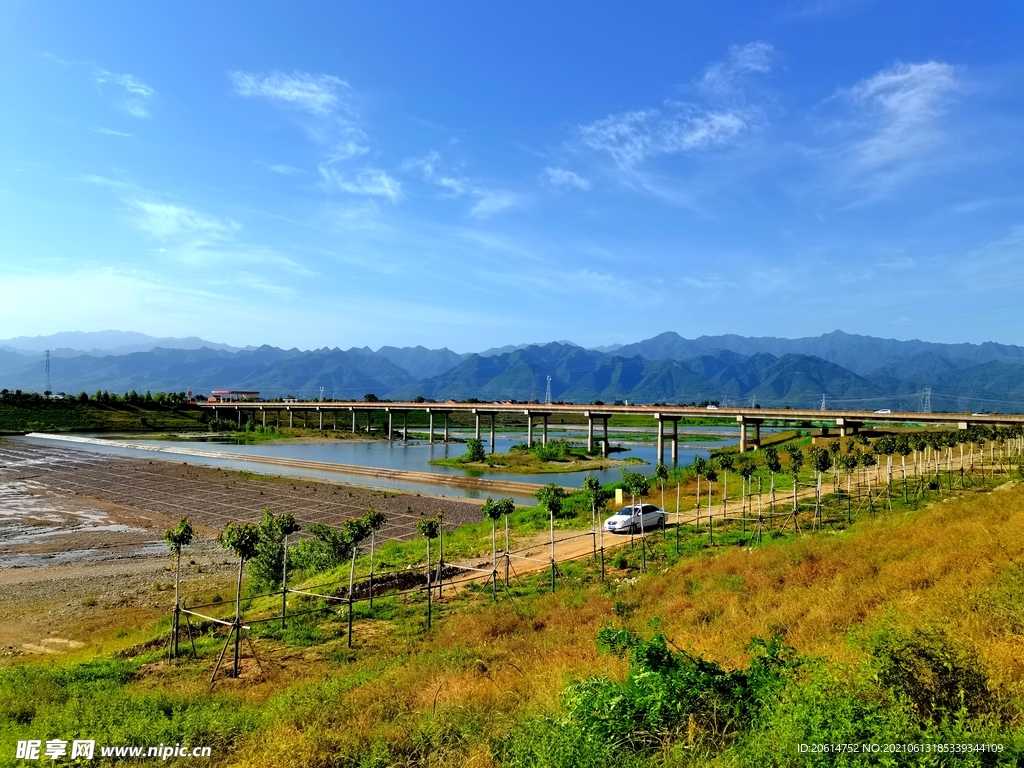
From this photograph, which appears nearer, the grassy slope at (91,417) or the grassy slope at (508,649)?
the grassy slope at (508,649)

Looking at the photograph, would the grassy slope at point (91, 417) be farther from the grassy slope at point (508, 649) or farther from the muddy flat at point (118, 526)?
the grassy slope at point (508, 649)

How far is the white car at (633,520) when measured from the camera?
29.6m

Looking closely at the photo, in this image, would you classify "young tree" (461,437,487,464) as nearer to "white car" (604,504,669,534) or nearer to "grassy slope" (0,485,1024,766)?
"white car" (604,504,669,534)

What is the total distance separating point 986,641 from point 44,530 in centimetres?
4643

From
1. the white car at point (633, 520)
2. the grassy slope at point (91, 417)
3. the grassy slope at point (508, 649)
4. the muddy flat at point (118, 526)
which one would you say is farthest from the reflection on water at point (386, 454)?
the grassy slope at point (508, 649)

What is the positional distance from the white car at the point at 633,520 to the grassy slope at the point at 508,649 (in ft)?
32.1

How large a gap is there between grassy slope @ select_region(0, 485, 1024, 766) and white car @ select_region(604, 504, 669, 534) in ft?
32.1

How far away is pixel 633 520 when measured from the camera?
29.5 meters

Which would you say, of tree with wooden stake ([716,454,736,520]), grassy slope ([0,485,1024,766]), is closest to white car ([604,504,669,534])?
tree with wooden stake ([716,454,736,520])

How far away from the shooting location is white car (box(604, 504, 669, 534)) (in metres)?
29.6

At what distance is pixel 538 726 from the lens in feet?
25.4

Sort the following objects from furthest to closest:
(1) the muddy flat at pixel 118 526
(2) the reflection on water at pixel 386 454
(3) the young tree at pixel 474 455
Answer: (3) the young tree at pixel 474 455, (2) the reflection on water at pixel 386 454, (1) the muddy flat at pixel 118 526

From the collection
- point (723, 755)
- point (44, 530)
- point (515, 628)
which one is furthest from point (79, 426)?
point (723, 755)

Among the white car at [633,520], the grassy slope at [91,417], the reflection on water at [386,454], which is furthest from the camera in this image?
the grassy slope at [91,417]
